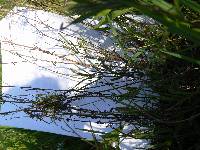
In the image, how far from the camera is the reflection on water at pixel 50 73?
172 centimetres

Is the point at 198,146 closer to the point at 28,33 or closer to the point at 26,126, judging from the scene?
the point at 26,126

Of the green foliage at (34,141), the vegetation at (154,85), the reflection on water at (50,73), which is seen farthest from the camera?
the green foliage at (34,141)

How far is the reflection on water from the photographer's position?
1725 millimetres

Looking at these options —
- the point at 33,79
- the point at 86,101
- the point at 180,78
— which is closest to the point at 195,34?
the point at 180,78

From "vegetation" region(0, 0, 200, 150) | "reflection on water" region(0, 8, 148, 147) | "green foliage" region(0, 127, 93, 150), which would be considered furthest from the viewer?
"green foliage" region(0, 127, 93, 150)

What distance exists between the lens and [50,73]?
77.2 inches

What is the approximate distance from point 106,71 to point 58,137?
1.84 ft

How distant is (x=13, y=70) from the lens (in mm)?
2078

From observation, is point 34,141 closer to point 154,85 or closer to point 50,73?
point 50,73

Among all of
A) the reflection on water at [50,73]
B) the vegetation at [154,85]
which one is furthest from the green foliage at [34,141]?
the vegetation at [154,85]

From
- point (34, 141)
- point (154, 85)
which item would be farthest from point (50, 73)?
point (154, 85)

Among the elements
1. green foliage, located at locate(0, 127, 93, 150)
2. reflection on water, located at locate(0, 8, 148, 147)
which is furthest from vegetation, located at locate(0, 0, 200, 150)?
green foliage, located at locate(0, 127, 93, 150)

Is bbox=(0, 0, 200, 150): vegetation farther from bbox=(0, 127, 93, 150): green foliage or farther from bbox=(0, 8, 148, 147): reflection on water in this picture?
bbox=(0, 127, 93, 150): green foliage

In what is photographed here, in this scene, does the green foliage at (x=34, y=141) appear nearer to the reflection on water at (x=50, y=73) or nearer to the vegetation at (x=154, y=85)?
the reflection on water at (x=50, y=73)
